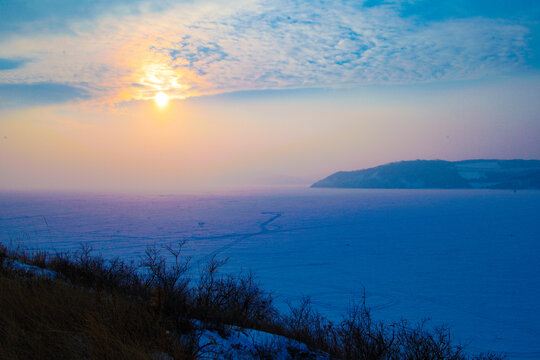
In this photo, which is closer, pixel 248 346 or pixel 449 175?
pixel 248 346

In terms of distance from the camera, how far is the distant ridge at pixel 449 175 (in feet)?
451

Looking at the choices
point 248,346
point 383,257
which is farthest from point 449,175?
point 248,346

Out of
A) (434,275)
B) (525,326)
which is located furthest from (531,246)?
(525,326)

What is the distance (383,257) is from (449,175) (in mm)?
161559

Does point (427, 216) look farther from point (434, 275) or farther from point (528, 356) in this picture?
point (528, 356)

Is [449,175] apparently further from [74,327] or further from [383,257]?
[74,327]

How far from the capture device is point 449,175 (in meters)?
159

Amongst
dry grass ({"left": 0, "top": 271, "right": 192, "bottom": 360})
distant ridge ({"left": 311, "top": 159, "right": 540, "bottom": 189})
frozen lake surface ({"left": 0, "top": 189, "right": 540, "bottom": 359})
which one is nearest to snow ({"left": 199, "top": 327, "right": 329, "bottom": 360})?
dry grass ({"left": 0, "top": 271, "right": 192, "bottom": 360})

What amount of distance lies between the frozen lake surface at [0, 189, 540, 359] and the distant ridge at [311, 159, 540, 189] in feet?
408

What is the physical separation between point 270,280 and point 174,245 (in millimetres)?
7941

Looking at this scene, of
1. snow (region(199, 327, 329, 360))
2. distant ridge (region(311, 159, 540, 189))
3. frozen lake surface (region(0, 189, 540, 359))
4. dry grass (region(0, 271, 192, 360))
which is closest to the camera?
dry grass (region(0, 271, 192, 360))

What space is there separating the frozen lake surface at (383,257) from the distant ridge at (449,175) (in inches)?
4899

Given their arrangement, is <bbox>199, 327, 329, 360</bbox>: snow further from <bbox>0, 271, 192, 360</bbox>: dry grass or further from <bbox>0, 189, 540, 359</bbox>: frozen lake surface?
<bbox>0, 189, 540, 359</bbox>: frozen lake surface

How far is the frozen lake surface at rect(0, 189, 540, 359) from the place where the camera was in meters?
10.0
